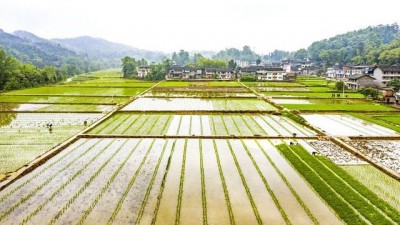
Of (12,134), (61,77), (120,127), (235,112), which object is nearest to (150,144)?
(120,127)

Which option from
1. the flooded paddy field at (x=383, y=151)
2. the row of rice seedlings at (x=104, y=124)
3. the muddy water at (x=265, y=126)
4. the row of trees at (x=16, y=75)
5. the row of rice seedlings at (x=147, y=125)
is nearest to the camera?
the flooded paddy field at (x=383, y=151)

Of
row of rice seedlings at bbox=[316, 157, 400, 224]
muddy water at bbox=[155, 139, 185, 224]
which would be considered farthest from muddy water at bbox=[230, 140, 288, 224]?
muddy water at bbox=[155, 139, 185, 224]

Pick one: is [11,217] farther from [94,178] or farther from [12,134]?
[12,134]

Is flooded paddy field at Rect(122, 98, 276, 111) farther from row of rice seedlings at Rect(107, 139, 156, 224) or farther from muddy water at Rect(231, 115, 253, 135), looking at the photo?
row of rice seedlings at Rect(107, 139, 156, 224)

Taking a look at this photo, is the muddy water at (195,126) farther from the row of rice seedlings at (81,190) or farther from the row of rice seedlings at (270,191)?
the row of rice seedlings at (81,190)

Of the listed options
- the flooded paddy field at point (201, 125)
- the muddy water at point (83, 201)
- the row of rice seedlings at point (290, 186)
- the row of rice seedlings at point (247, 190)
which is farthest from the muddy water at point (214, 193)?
the flooded paddy field at point (201, 125)

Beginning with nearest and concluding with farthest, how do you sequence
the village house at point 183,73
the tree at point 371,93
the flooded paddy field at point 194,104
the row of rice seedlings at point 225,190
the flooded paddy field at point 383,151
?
the row of rice seedlings at point 225,190 < the flooded paddy field at point 383,151 < the flooded paddy field at point 194,104 < the tree at point 371,93 < the village house at point 183,73
